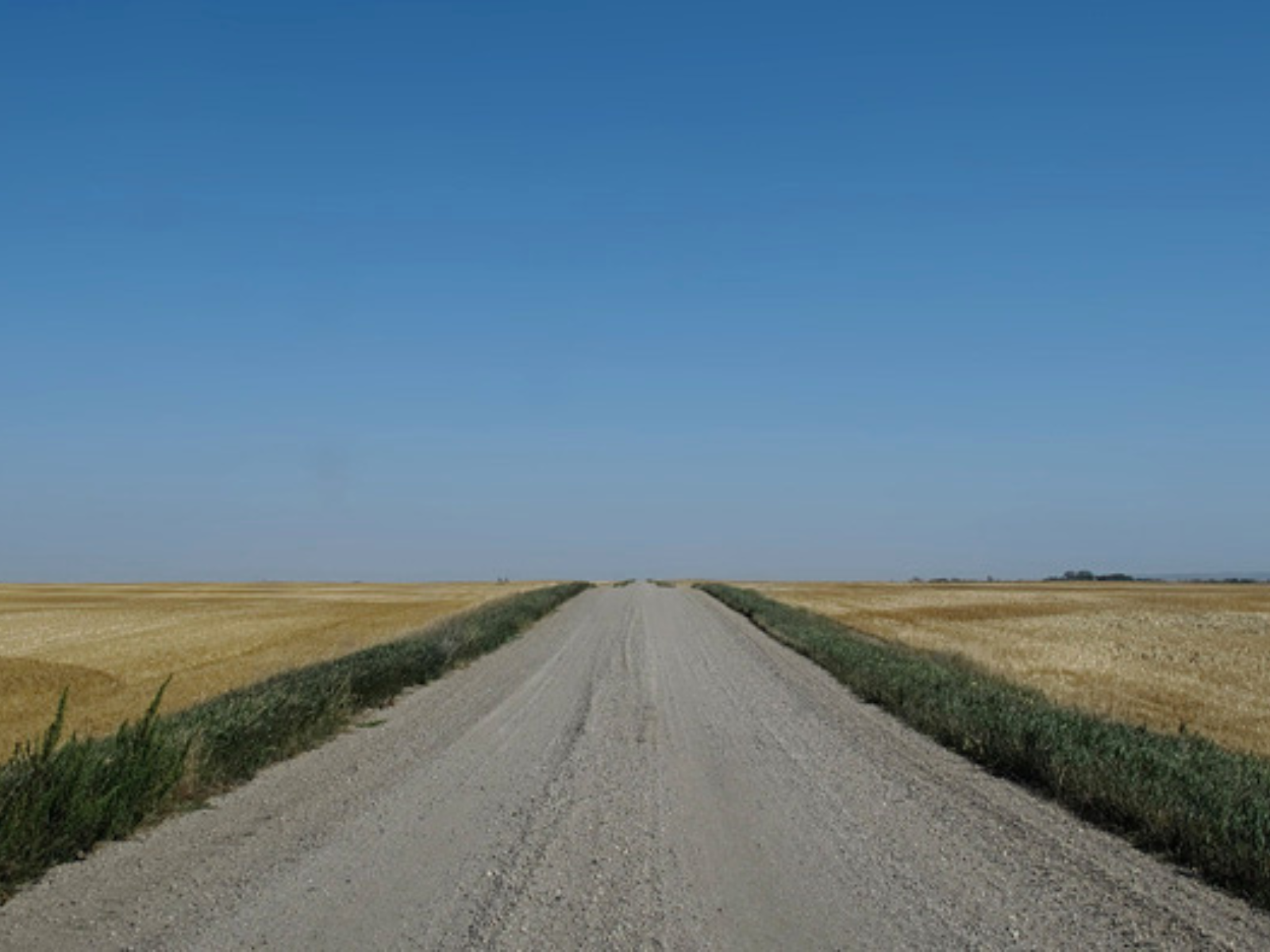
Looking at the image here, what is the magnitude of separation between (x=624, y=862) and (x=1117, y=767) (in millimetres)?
5636

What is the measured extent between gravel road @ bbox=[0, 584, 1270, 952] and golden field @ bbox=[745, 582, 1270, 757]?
20.8 ft

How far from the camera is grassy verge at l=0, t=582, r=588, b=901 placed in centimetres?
819

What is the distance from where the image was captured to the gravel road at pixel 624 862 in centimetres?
670

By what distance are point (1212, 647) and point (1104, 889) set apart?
34.6 meters

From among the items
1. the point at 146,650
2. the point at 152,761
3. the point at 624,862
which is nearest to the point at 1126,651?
the point at 146,650

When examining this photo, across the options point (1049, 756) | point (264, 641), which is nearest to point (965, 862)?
point (1049, 756)

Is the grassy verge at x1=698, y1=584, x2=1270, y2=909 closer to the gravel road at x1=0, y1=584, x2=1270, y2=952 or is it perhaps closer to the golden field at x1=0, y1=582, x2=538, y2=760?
the gravel road at x1=0, y1=584, x2=1270, y2=952

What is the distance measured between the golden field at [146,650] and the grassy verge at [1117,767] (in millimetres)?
12746

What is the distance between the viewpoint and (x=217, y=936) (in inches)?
256

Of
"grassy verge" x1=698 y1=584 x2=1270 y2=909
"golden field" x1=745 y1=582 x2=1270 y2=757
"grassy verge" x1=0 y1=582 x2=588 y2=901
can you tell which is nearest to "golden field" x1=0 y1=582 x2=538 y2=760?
"grassy verge" x1=0 y1=582 x2=588 y2=901

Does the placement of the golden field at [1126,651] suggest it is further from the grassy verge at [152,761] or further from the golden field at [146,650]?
the golden field at [146,650]

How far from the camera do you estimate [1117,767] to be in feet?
35.9

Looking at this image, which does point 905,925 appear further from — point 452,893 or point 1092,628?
point 1092,628

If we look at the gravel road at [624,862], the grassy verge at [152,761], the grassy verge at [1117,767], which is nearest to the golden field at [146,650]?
the grassy verge at [152,761]
